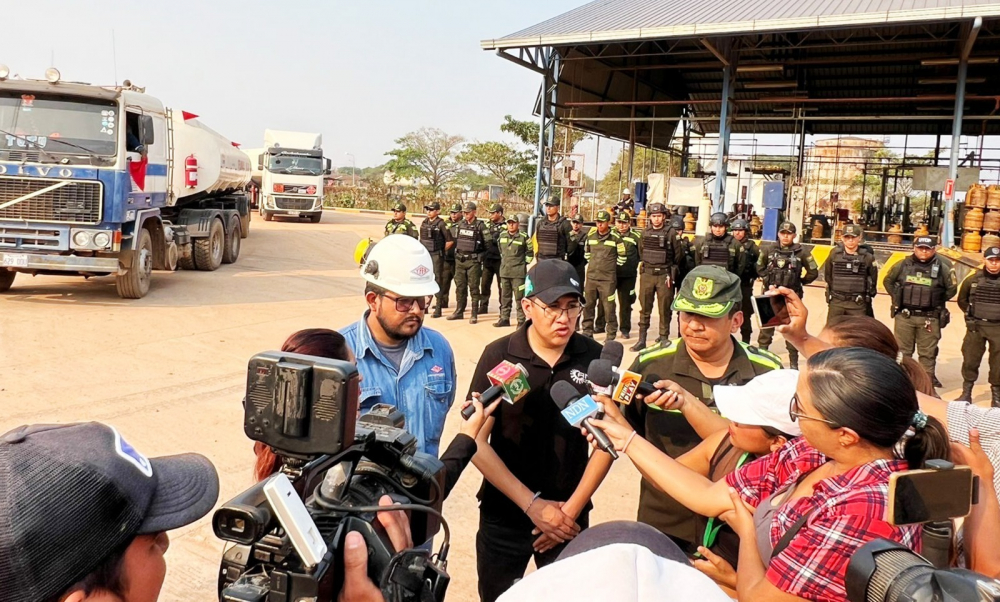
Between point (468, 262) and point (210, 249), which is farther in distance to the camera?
point (210, 249)

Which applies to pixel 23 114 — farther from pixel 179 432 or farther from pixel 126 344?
pixel 179 432

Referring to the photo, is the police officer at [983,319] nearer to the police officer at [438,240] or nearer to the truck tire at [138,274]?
the police officer at [438,240]

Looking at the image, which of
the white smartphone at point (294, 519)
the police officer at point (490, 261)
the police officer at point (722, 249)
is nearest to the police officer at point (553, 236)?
the police officer at point (490, 261)

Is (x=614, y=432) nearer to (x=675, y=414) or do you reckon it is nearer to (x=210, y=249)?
(x=675, y=414)

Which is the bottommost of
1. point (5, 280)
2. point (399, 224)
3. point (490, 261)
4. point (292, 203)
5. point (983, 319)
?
point (5, 280)

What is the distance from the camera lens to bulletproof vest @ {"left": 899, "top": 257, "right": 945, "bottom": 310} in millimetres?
8250

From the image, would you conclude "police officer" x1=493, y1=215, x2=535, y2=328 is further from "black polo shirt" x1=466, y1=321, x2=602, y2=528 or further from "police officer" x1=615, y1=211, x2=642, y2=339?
"black polo shirt" x1=466, y1=321, x2=602, y2=528

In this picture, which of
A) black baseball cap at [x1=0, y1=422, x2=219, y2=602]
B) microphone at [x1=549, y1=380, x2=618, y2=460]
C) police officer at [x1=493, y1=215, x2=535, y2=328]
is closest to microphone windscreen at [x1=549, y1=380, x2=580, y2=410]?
microphone at [x1=549, y1=380, x2=618, y2=460]

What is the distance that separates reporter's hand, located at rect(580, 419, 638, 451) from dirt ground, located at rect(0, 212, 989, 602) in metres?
1.51

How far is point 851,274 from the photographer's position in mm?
9078

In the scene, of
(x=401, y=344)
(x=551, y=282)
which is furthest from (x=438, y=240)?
(x=401, y=344)

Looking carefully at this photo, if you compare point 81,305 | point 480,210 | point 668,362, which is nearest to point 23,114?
point 81,305

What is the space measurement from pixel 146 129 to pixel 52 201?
1.51m

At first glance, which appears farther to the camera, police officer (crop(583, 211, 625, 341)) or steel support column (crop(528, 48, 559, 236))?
steel support column (crop(528, 48, 559, 236))
